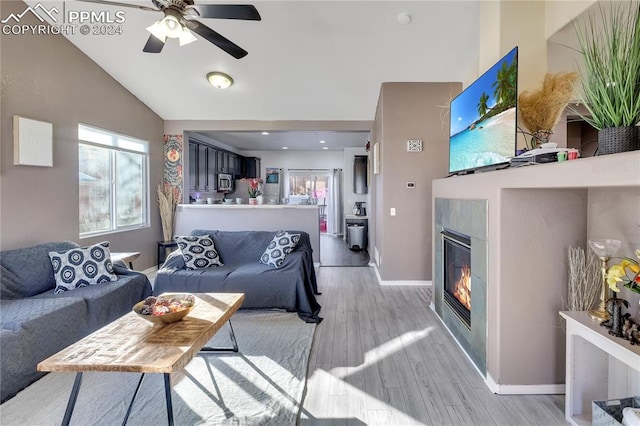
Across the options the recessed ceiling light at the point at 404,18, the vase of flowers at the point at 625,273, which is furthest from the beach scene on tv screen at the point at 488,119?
the recessed ceiling light at the point at 404,18

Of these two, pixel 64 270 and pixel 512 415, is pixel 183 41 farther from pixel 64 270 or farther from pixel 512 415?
pixel 512 415

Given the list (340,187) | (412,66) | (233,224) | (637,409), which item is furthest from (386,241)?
(340,187)

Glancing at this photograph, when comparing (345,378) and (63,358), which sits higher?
(63,358)

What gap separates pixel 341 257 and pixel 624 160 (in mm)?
5641

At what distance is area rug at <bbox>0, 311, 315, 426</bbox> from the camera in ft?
6.26

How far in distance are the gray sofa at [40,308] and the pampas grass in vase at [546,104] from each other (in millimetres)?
3753

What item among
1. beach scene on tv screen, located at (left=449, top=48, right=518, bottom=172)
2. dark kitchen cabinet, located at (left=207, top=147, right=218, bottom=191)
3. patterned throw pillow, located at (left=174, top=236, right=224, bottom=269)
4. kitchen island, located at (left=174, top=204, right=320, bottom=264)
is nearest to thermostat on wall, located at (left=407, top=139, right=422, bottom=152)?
beach scene on tv screen, located at (left=449, top=48, right=518, bottom=172)

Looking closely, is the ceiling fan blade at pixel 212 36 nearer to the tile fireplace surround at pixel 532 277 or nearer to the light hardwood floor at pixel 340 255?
the tile fireplace surround at pixel 532 277

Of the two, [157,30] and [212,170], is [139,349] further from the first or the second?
[212,170]

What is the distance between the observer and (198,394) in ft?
6.98

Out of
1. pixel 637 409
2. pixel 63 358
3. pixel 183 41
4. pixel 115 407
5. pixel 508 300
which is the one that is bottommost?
pixel 115 407

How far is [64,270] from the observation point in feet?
10.1

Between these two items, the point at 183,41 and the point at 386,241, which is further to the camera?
the point at 386,241

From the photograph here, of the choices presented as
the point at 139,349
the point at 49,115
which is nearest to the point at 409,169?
the point at 139,349
